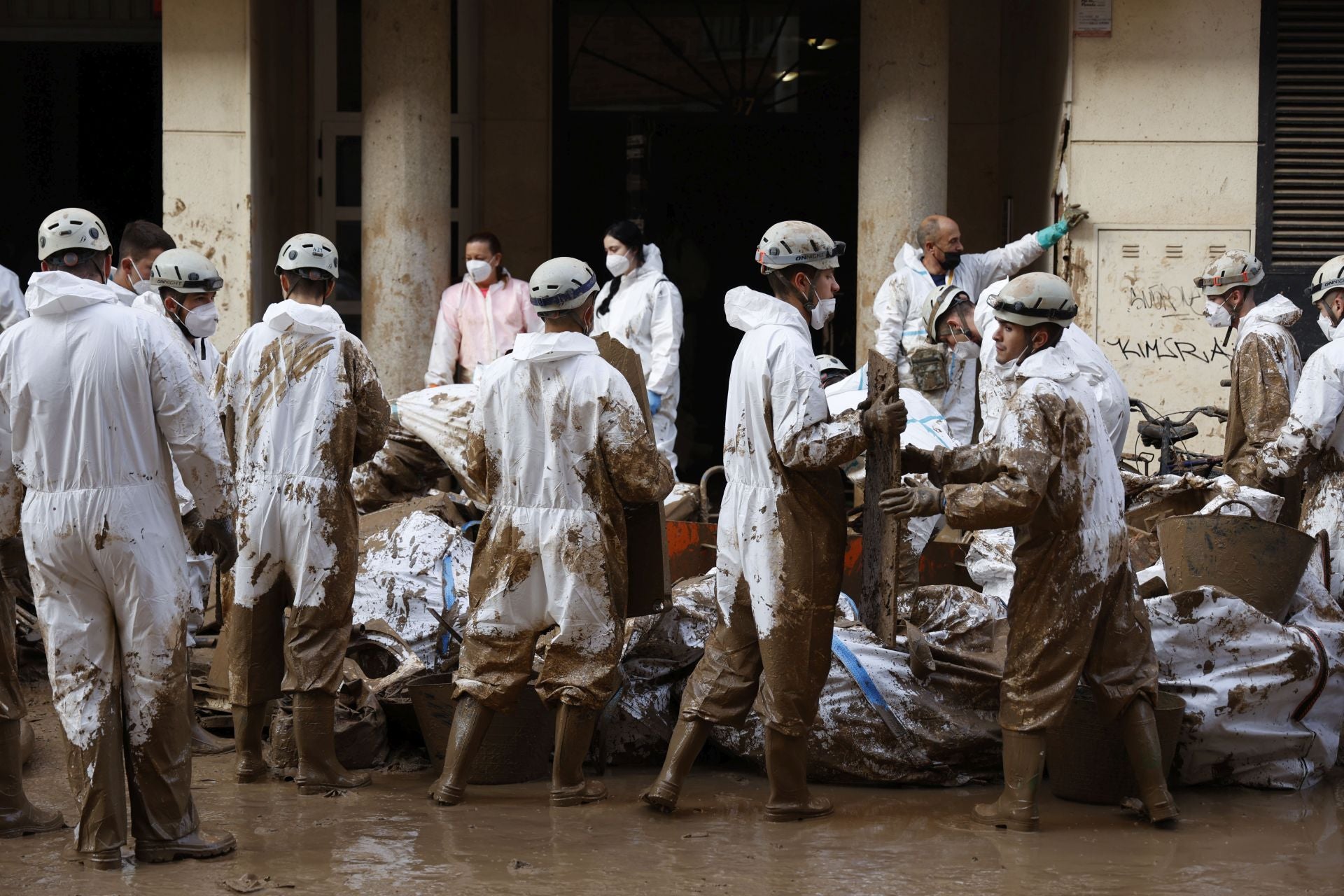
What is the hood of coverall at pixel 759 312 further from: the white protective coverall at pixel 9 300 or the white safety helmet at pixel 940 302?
the white protective coverall at pixel 9 300

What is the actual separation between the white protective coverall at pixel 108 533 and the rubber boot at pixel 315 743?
906 millimetres

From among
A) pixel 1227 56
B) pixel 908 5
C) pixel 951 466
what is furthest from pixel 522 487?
pixel 1227 56

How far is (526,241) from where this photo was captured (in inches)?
456

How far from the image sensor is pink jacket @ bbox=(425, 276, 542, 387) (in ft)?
31.9

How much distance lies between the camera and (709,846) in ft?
16.9

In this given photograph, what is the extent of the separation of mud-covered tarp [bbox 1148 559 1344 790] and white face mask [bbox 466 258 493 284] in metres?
4.90

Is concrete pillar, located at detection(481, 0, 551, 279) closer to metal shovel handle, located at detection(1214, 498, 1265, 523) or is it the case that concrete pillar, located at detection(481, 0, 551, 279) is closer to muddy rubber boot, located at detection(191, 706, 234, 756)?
muddy rubber boot, located at detection(191, 706, 234, 756)

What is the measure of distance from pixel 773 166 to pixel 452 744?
7.42 meters

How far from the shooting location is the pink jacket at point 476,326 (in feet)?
31.9

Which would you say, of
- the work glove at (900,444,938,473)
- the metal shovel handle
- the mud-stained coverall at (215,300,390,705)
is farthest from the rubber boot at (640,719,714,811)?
the metal shovel handle

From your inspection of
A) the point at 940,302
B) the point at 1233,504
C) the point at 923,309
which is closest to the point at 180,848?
the point at 1233,504

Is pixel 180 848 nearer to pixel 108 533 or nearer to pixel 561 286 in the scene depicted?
pixel 108 533

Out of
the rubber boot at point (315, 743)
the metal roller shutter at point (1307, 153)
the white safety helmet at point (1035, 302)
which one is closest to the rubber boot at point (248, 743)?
the rubber boot at point (315, 743)

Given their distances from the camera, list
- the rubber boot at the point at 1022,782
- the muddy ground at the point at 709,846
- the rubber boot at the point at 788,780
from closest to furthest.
A: the muddy ground at the point at 709,846 < the rubber boot at the point at 1022,782 < the rubber boot at the point at 788,780
